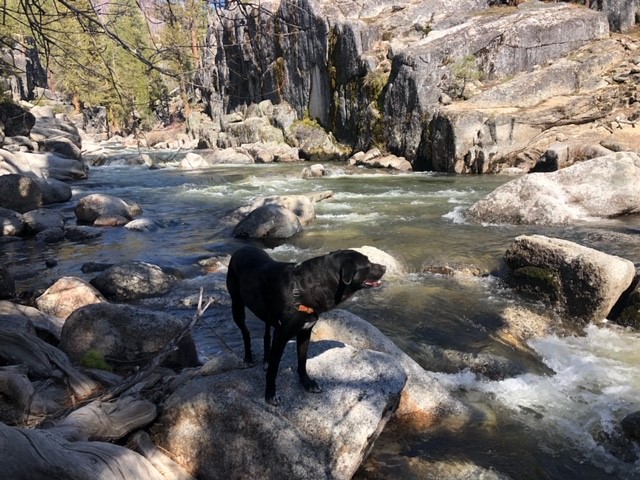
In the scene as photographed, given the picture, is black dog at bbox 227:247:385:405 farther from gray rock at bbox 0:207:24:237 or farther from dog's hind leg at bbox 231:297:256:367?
gray rock at bbox 0:207:24:237

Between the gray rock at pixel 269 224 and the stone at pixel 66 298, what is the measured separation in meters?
4.89

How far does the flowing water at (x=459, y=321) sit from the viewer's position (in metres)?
3.83

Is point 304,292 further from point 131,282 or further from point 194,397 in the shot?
point 131,282

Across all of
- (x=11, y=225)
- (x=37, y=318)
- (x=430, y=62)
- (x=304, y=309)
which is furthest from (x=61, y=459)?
(x=430, y=62)

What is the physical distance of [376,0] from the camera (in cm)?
3400

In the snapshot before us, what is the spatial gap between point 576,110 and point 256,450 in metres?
20.6

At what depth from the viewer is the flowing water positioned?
12.6 ft

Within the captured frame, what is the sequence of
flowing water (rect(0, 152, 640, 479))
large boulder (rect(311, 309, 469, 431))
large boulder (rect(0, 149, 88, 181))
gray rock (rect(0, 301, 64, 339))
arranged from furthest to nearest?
large boulder (rect(0, 149, 88, 181))
gray rock (rect(0, 301, 64, 339))
large boulder (rect(311, 309, 469, 431))
flowing water (rect(0, 152, 640, 479))

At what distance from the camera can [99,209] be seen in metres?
13.3

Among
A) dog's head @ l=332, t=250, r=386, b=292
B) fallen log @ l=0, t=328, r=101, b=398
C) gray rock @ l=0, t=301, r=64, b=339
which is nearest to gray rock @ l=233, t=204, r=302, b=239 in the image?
gray rock @ l=0, t=301, r=64, b=339

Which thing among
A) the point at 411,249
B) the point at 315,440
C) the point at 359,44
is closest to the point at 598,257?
the point at 411,249

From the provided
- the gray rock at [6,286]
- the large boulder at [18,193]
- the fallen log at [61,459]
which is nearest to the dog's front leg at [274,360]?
the fallen log at [61,459]

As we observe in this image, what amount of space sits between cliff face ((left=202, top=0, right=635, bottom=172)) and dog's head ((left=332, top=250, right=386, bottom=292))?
1559cm

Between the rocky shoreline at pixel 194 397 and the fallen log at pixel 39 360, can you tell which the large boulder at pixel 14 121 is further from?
the fallen log at pixel 39 360
